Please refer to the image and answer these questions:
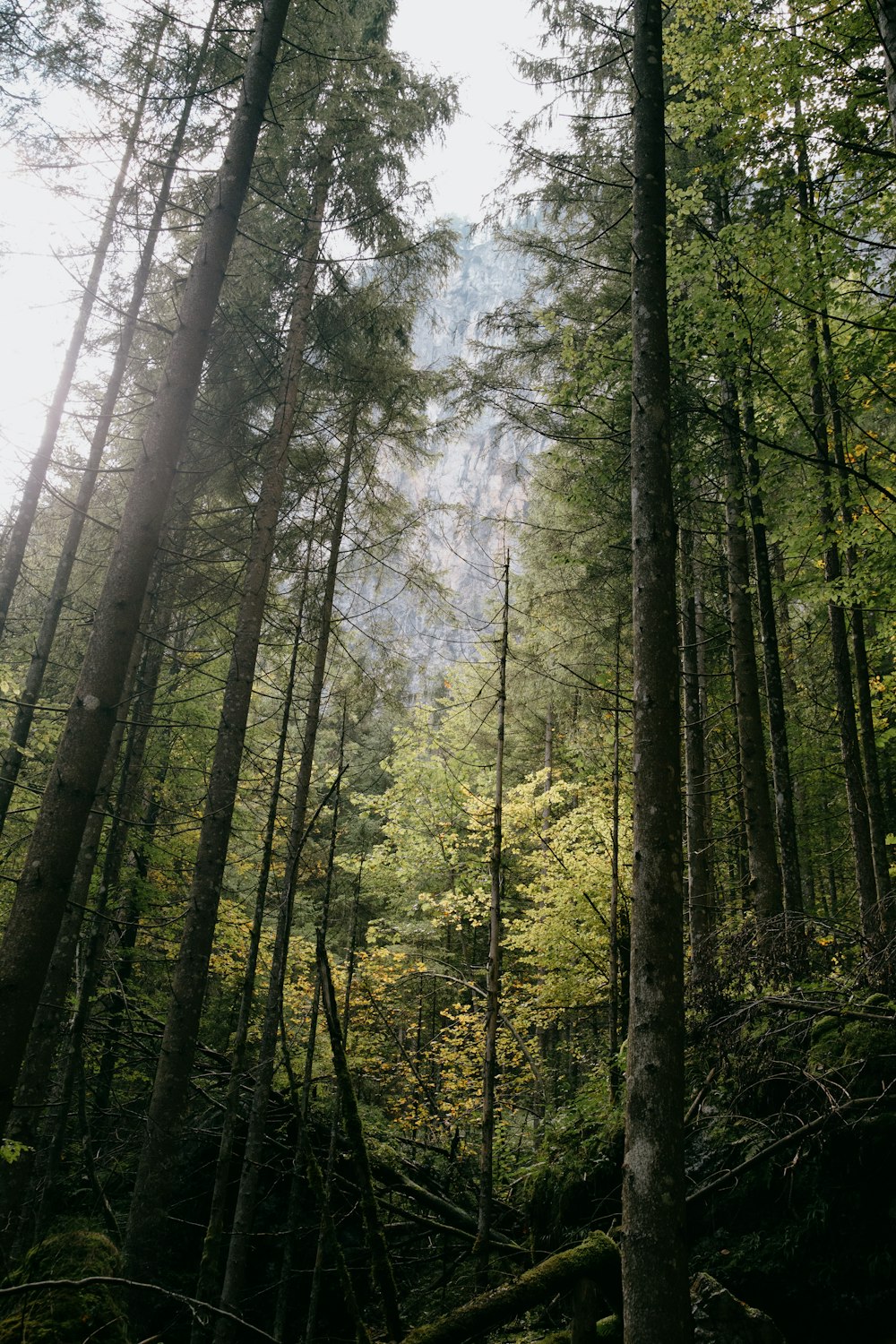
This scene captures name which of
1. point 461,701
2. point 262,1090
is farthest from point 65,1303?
point 461,701

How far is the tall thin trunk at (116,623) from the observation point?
335 cm

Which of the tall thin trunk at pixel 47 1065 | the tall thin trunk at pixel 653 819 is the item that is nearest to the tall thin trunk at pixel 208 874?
the tall thin trunk at pixel 47 1065

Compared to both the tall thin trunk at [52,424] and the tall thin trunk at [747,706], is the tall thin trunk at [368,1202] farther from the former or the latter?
the tall thin trunk at [52,424]

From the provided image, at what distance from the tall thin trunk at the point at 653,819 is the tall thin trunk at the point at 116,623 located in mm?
2853

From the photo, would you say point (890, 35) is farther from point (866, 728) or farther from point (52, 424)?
point (52, 424)

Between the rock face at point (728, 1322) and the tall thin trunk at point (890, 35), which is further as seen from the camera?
Answer: the tall thin trunk at point (890, 35)

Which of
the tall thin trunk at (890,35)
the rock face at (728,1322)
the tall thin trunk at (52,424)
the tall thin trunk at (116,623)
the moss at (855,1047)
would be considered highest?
the tall thin trunk at (52,424)

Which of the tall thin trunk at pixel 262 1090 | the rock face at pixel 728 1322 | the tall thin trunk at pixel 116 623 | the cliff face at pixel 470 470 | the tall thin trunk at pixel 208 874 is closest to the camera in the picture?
the tall thin trunk at pixel 116 623

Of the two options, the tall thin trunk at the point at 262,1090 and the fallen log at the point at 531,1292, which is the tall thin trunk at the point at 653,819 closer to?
the fallen log at the point at 531,1292

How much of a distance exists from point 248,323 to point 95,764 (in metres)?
6.20

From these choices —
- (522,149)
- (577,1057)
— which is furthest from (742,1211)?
(522,149)

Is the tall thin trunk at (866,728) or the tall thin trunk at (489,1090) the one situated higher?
the tall thin trunk at (866,728)

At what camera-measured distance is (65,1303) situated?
290cm

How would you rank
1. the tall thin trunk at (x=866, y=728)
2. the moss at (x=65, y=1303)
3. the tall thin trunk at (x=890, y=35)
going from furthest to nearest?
the tall thin trunk at (x=866, y=728) < the tall thin trunk at (x=890, y=35) < the moss at (x=65, y=1303)
